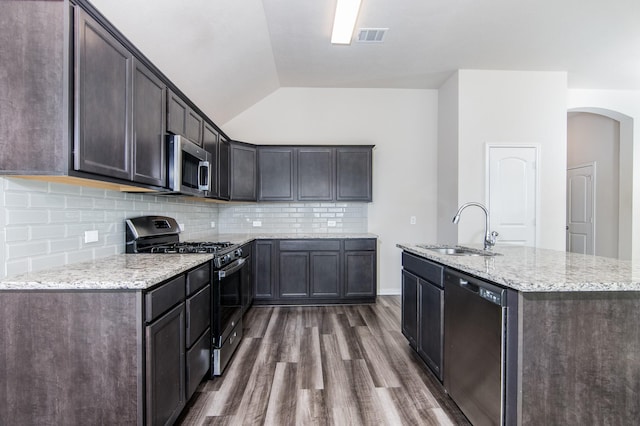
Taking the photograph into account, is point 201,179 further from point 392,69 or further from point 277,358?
point 392,69

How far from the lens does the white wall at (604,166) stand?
4.79 meters

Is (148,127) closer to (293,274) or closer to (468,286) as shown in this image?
(468,286)

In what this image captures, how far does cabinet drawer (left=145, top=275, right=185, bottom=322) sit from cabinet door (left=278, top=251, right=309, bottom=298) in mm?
2236

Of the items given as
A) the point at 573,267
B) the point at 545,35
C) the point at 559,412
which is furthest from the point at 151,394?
the point at 545,35

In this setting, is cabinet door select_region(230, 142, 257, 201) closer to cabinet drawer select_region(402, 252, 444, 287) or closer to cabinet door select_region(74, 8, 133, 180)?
cabinet door select_region(74, 8, 133, 180)

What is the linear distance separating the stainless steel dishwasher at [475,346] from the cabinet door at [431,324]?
3.1 inches

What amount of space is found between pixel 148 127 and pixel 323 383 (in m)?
2.16

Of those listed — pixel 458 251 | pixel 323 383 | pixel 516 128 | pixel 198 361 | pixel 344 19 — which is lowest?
pixel 323 383

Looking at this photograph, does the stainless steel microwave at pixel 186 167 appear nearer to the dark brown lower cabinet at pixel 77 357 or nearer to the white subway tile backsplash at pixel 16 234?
the white subway tile backsplash at pixel 16 234

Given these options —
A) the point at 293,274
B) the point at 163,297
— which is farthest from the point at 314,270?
the point at 163,297

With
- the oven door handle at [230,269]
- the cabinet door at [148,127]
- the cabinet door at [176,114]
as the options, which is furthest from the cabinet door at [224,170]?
the cabinet door at [148,127]

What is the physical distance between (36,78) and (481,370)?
2.51m

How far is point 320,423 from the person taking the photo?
5.82 ft

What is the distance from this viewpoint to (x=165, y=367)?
1.52 meters
